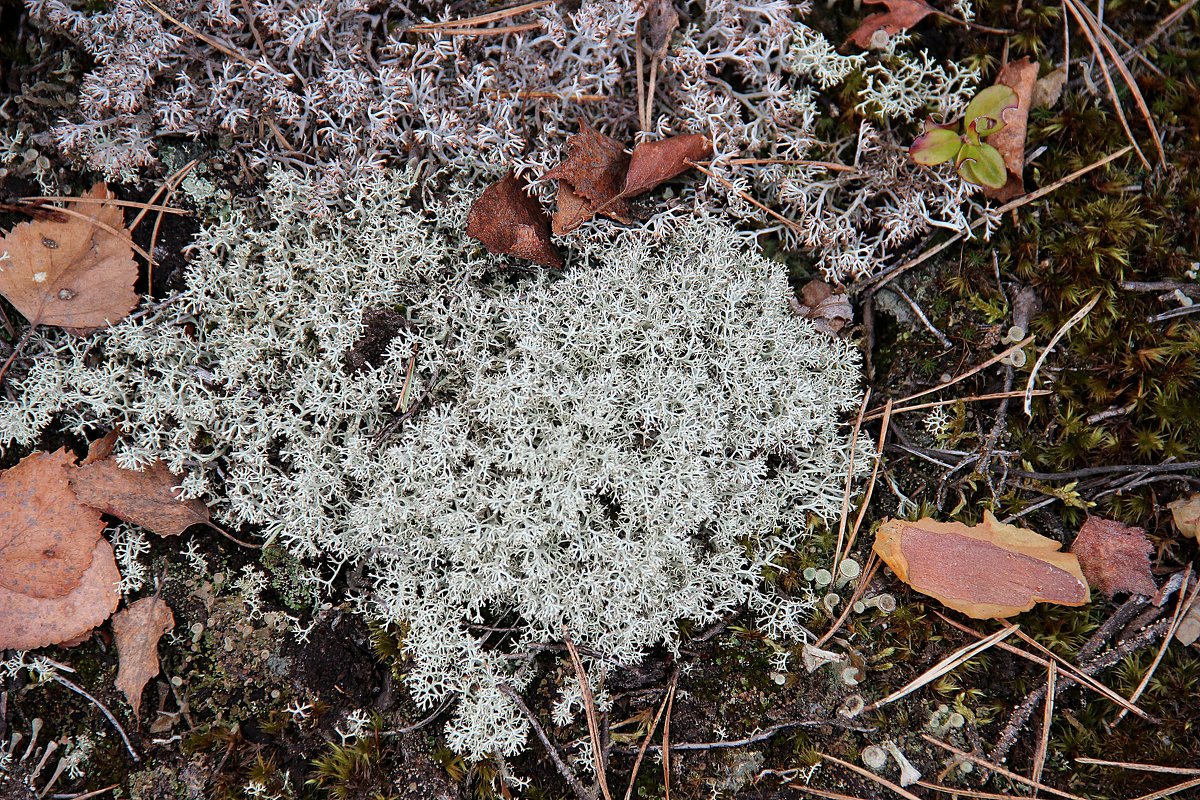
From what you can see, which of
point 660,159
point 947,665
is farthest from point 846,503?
point 660,159

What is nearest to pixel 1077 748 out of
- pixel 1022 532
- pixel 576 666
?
pixel 1022 532

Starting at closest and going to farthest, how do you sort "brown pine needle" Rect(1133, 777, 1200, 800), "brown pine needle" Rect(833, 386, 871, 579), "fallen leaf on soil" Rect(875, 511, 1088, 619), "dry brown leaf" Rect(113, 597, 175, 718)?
"brown pine needle" Rect(1133, 777, 1200, 800), "fallen leaf on soil" Rect(875, 511, 1088, 619), "dry brown leaf" Rect(113, 597, 175, 718), "brown pine needle" Rect(833, 386, 871, 579)

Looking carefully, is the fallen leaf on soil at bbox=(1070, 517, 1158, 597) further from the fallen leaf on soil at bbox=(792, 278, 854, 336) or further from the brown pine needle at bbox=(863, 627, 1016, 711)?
the fallen leaf on soil at bbox=(792, 278, 854, 336)

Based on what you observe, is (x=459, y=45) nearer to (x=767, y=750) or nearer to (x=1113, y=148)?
(x=1113, y=148)

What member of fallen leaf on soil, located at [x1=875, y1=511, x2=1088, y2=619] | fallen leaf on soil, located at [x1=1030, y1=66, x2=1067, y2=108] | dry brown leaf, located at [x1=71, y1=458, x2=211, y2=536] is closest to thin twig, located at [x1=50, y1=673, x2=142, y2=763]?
dry brown leaf, located at [x1=71, y1=458, x2=211, y2=536]

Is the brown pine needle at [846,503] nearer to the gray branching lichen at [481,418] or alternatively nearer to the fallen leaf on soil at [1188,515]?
the gray branching lichen at [481,418]

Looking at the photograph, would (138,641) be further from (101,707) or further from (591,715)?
(591,715)
